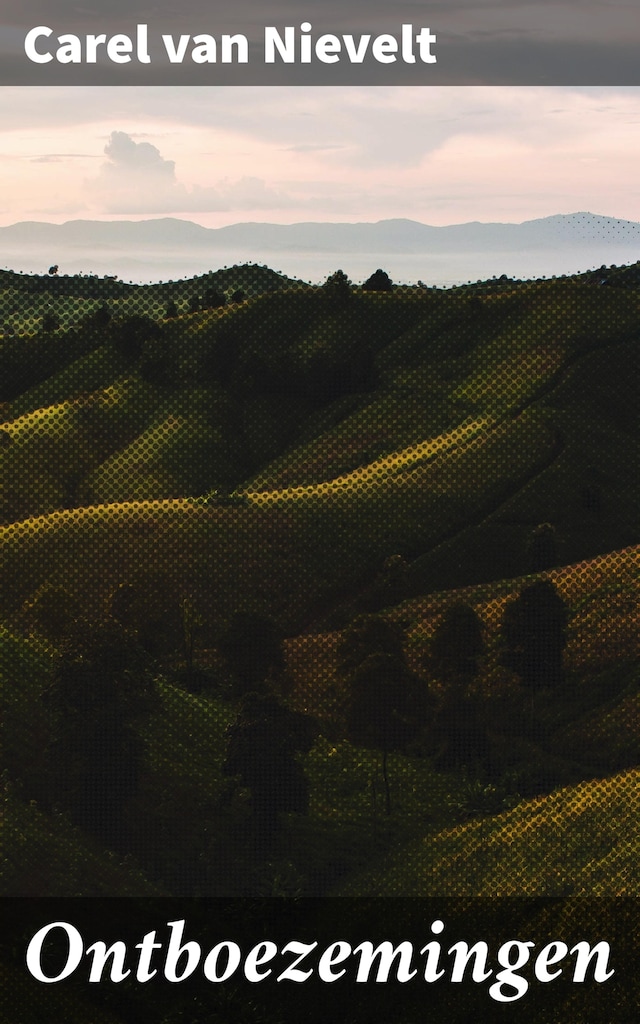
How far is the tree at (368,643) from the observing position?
104250 mm

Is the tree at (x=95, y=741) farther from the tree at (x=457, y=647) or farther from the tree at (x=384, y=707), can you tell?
the tree at (x=457, y=647)

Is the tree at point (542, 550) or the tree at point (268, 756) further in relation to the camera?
the tree at point (542, 550)

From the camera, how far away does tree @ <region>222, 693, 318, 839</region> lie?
294 feet

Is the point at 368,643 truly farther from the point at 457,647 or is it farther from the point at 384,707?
the point at 384,707

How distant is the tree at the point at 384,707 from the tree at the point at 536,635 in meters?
12.8

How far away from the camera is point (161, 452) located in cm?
18250

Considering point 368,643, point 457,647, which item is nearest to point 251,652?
point 368,643

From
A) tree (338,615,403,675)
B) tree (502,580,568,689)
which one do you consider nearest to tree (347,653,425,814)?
tree (338,615,403,675)

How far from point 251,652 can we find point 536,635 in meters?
24.9

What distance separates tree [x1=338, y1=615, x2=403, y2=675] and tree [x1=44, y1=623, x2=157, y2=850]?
19.9 meters
